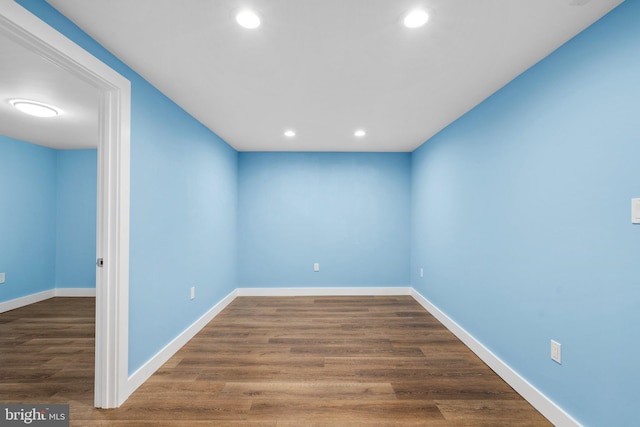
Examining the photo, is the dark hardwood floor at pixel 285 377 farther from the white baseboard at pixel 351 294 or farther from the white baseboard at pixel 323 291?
the white baseboard at pixel 323 291

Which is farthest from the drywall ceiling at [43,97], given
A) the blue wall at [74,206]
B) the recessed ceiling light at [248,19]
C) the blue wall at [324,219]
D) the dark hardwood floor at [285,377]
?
the dark hardwood floor at [285,377]

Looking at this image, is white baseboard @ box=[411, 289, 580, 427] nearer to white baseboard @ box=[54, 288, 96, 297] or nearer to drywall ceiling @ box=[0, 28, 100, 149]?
drywall ceiling @ box=[0, 28, 100, 149]

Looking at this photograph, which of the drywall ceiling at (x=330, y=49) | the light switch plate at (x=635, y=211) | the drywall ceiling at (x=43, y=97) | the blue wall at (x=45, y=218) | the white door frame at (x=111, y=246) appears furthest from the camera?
the blue wall at (x=45, y=218)

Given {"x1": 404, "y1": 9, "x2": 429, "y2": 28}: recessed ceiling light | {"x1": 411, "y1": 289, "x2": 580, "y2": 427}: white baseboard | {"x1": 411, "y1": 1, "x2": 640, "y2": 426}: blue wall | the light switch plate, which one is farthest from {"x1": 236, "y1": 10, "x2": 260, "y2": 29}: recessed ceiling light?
{"x1": 411, "y1": 289, "x2": 580, "y2": 427}: white baseboard

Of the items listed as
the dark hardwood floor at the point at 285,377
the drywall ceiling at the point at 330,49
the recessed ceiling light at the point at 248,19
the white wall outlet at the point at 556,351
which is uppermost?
the drywall ceiling at the point at 330,49

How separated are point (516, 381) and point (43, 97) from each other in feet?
15.4

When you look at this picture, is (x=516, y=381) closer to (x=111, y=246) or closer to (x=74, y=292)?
(x=111, y=246)

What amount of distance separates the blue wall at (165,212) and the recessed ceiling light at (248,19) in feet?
3.12

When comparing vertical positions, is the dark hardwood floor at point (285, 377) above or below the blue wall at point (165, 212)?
below

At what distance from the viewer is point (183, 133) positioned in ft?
8.73

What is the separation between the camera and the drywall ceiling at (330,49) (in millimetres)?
1370

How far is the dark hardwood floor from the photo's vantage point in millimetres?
1716

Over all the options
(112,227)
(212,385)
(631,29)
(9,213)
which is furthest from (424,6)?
(9,213)

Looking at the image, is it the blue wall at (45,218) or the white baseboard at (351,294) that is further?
the blue wall at (45,218)
